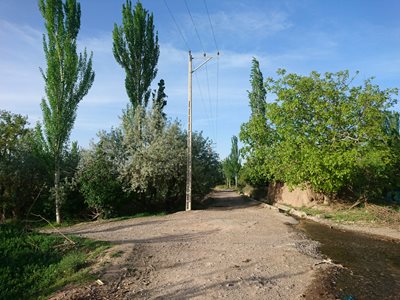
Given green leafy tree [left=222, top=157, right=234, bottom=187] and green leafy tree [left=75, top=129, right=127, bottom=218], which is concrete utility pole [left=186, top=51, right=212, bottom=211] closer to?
green leafy tree [left=75, top=129, right=127, bottom=218]

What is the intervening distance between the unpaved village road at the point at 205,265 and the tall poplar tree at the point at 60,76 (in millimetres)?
6292

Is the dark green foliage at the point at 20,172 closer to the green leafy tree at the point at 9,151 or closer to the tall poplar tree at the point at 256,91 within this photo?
the green leafy tree at the point at 9,151

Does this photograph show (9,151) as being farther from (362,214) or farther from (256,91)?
(256,91)

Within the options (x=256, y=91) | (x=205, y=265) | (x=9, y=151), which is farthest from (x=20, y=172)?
(x=256, y=91)

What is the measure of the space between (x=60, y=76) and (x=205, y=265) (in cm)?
1258

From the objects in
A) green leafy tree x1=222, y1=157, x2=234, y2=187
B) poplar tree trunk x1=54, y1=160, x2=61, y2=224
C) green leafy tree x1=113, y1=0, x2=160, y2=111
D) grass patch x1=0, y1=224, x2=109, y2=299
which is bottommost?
grass patch x1=0, y1=224, x2=109, y2=299

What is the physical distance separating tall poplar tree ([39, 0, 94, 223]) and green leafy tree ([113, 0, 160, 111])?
14.4 feet

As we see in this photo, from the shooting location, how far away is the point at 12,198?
56.4ft

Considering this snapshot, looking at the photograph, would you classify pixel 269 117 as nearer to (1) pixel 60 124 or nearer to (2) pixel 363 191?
(2) pixel 363 191

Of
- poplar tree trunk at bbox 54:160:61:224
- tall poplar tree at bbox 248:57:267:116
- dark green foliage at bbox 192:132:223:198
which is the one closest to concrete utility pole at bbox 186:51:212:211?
dark green foliage at bbox 192:132:223:198

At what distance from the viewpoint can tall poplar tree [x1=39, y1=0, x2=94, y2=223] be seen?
16.2 metres

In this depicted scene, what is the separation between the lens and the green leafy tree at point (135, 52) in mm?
21219

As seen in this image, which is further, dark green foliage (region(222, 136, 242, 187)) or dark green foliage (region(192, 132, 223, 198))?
dark green foliage (region(222, 136, 242, 187))

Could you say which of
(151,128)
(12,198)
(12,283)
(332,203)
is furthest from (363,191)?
(12,198)
